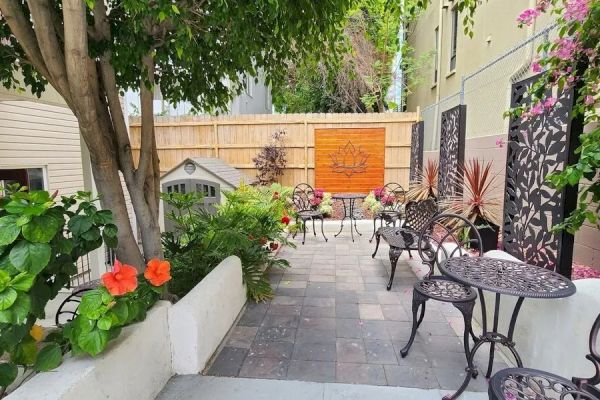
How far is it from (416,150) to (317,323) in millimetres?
5609

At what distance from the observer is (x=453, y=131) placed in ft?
16.4

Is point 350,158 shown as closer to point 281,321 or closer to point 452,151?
point 452,151

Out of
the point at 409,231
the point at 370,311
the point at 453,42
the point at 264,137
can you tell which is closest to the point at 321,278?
the point at 370,311

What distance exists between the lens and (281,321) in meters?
2.90

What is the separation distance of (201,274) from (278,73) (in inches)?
71.4

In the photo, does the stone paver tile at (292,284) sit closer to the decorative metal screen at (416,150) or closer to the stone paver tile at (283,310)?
the stone paver tile at (283,310)

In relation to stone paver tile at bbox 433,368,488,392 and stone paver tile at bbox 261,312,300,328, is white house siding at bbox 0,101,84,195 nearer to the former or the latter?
stone paver tile at bbox 261,312,300,328

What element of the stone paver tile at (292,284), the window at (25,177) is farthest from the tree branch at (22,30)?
the window at (25,177)

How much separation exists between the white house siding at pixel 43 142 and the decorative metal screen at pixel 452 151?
558 cm

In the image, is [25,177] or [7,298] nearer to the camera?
[7,298]

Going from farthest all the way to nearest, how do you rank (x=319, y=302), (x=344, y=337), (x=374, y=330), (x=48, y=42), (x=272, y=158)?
(x=272, y=158) → (x=319, y=302) → (x=374, y=330) → (x=344, y=337) → (x=48, y=42)

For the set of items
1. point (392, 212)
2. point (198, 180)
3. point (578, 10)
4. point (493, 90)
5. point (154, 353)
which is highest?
point (493, 90)

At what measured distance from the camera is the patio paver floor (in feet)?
7.20

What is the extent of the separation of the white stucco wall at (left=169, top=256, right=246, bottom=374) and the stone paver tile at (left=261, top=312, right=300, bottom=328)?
0.31 meters
